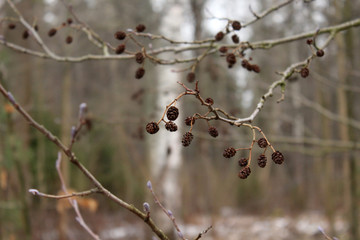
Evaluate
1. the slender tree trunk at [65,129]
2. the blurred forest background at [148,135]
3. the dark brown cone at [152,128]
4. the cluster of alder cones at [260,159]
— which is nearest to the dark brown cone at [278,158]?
the cluster of alder cones at [260,159]

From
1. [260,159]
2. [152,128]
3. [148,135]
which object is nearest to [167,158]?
[148,135]

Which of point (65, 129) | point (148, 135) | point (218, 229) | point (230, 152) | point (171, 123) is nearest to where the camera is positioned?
point (171, 123)

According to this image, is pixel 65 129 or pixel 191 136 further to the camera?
pixel 65 129

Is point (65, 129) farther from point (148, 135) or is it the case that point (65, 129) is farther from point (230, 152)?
point (230, 152)

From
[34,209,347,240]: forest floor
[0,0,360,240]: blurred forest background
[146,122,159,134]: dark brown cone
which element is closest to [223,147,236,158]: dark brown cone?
[146,122,159,134]: dark brown cone

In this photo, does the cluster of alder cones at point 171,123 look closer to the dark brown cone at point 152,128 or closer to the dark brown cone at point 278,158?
the dark brown cone at point 152,128

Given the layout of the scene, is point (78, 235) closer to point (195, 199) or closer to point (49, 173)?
point (49, 173)

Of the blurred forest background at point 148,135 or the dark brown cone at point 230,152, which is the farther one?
the blurred forest background at point 148,135
